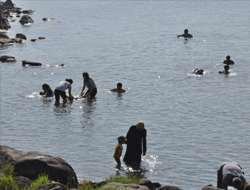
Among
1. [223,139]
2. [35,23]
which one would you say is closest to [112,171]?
[223,139]

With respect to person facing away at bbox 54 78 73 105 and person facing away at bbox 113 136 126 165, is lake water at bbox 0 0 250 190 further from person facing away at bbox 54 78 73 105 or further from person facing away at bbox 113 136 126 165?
person facing away at bbox 54 78 73 105

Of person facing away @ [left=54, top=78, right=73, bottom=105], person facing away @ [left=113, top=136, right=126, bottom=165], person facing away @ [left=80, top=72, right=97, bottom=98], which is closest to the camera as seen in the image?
person facing away @ [left=113, top=136, right=126, bottom=165]

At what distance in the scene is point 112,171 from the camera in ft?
48.4

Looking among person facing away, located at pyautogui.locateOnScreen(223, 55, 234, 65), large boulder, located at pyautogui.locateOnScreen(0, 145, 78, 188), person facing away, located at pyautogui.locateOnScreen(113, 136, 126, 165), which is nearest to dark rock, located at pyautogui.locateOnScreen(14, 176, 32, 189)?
large boulder, located at pyautogui.locateOnScreen(0, 145, 78, 188)

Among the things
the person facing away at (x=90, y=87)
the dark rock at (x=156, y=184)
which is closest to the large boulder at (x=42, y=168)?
the dark rock at (x=156, y=184)

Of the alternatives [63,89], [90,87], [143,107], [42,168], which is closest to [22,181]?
[42,168]

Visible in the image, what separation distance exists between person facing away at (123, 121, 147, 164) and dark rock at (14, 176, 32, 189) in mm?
4956

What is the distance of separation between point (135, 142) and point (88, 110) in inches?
373

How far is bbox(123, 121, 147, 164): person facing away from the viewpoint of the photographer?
14.2m

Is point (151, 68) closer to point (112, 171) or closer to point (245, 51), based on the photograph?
point (245, 51)

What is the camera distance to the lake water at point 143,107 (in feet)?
52.6

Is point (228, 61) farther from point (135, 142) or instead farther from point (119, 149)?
point (119, 149)

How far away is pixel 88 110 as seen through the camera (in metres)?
23.5

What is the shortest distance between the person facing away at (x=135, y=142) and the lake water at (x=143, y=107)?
43 cm
